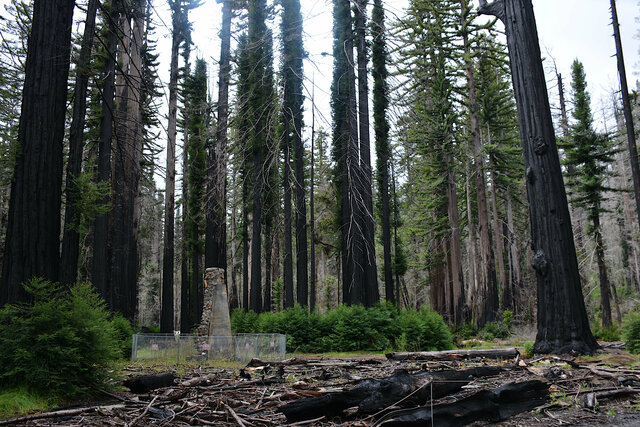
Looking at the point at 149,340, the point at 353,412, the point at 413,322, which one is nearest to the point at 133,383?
the point at 353,412

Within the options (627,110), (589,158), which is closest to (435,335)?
(627,110)

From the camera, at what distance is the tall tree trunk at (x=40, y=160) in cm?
660

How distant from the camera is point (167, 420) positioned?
14.5 feet

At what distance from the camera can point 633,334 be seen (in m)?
9.64

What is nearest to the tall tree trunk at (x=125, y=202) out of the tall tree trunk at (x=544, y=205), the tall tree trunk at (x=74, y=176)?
the tall tree trunk at (x=74, y=176)

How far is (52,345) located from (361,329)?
12.5 meters

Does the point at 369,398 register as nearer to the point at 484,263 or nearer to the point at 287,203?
the point at 287,203

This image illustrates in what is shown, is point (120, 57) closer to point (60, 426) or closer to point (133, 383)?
point (133, 383)

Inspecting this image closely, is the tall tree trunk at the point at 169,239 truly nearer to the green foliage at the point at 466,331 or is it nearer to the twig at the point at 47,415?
the green foliage at the point at 466,331

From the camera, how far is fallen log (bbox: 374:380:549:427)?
11.9 ft

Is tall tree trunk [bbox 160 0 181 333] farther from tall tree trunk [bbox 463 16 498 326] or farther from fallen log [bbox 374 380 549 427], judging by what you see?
fallen log [bbox 374 380 549 427]

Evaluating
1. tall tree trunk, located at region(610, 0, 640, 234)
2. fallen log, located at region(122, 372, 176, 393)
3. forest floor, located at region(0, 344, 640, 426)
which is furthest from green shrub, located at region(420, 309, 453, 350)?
tall tree trunk, located at region(610, 0, 640, 234)

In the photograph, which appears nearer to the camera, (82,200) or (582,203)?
(82,200)

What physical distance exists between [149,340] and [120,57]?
1546cm
